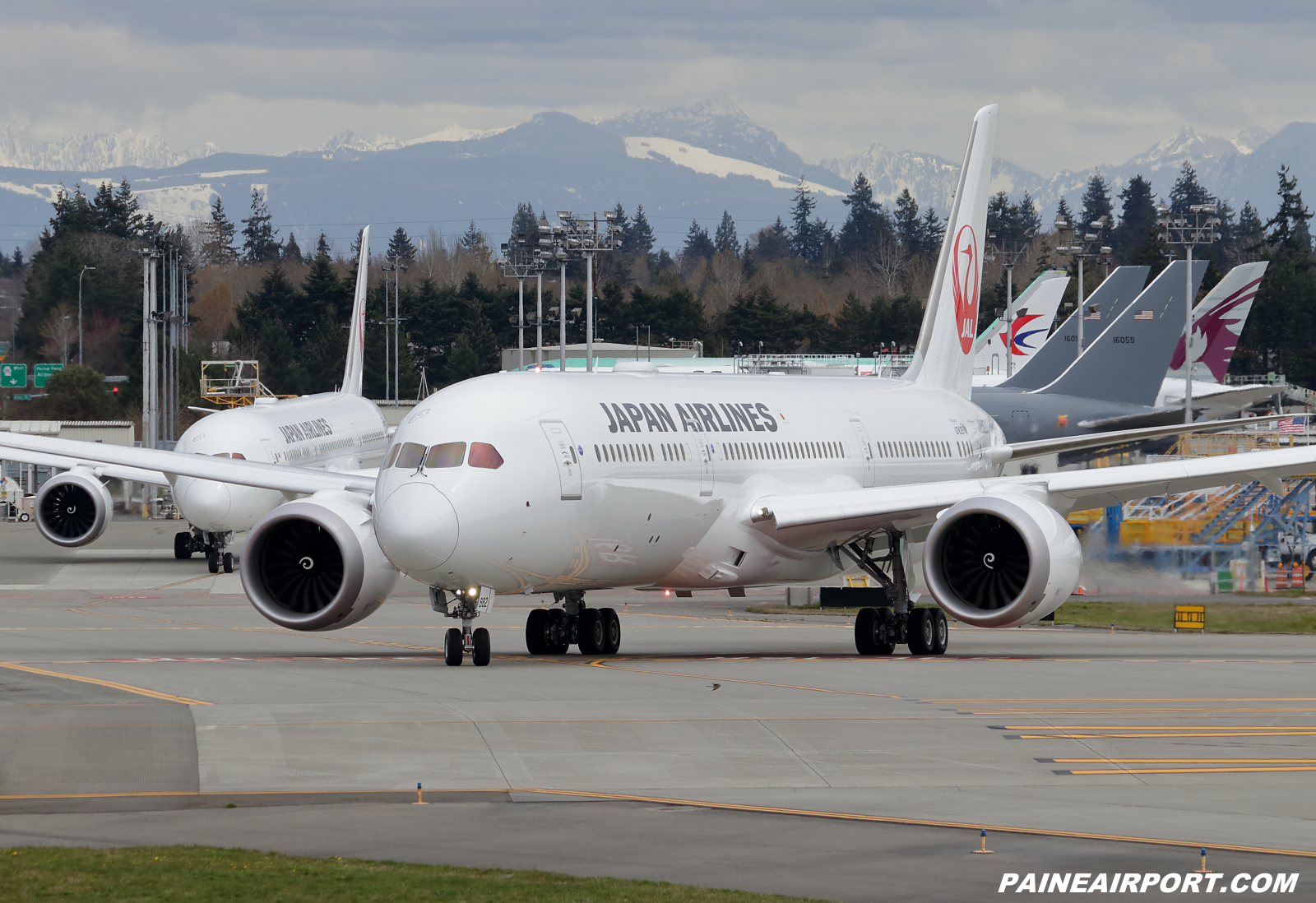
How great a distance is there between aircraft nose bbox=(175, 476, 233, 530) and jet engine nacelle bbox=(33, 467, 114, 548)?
3.38 metres

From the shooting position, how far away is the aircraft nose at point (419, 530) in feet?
74.6

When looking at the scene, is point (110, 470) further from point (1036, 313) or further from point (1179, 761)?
point (1036, 313)

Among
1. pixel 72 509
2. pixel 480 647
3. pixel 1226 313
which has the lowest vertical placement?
pixel 480 647

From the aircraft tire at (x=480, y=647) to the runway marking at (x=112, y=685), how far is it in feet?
15.3

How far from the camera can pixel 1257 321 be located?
5389 inches

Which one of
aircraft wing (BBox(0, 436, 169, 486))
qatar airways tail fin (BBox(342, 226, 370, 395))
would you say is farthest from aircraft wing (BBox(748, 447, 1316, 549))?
qatar airways tail fin (BBox(342, 226, 370, 395))

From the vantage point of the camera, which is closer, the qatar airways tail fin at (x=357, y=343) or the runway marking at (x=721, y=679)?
the runway marking at (x=721, y=679)

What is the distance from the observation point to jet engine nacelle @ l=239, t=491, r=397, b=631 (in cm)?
2516

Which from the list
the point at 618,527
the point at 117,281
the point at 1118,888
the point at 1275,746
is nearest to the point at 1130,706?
the point at 1275,746

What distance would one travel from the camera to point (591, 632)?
28094mm

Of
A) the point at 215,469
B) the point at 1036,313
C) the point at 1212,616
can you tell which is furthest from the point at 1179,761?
the point at 1036,313

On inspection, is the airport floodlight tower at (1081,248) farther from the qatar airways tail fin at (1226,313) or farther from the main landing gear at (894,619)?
the main landing gear at (894,619)

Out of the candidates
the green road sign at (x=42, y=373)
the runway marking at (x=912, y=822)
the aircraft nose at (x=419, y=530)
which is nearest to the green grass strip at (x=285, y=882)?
the runway marking at (x=912, y=822)

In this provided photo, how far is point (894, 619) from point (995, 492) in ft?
11.5
